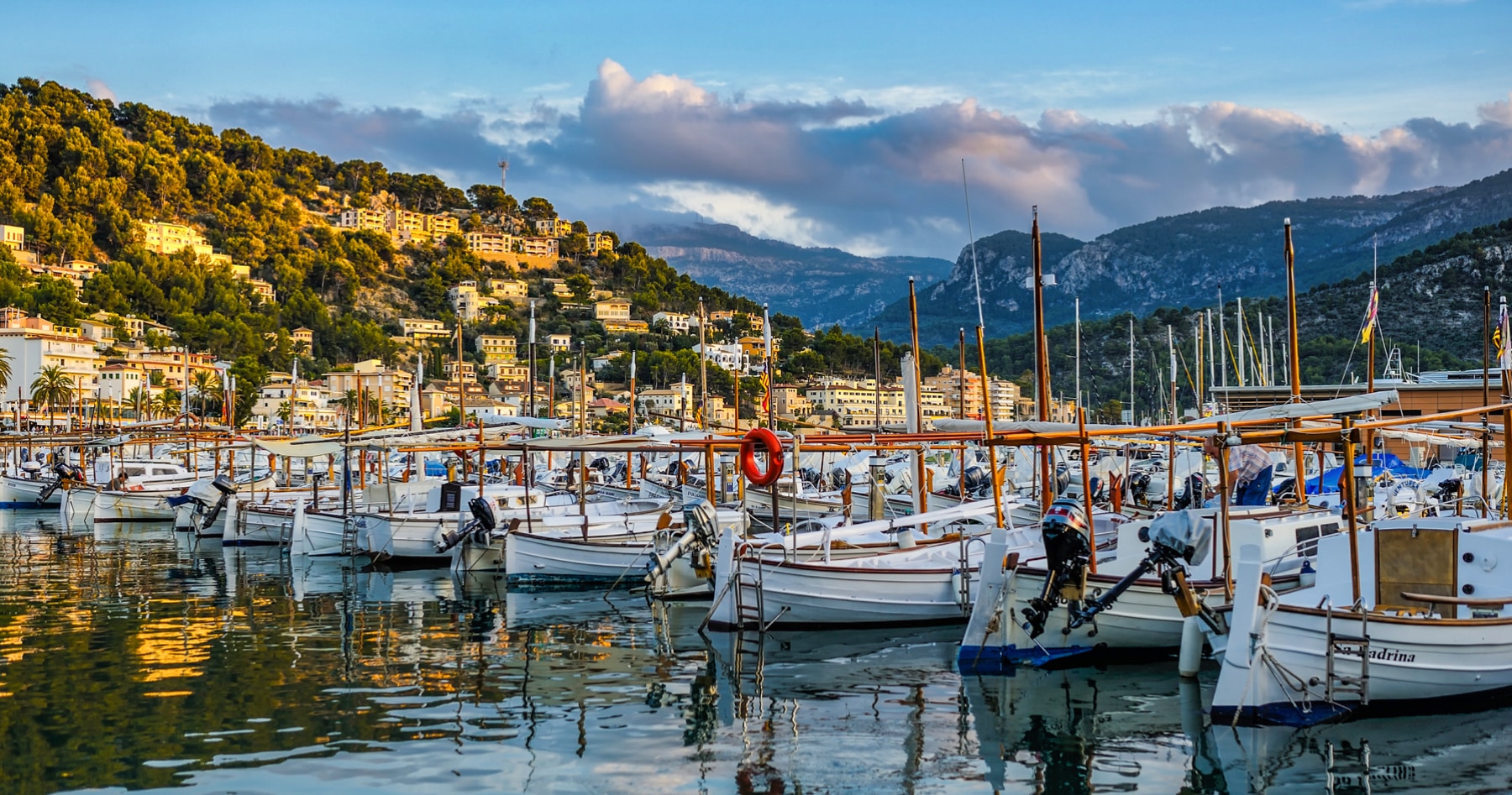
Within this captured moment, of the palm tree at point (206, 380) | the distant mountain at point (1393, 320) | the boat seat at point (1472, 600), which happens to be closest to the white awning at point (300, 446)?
the boat seat at point (1472, 600)

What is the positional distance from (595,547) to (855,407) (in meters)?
130

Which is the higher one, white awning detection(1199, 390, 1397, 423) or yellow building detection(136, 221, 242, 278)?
yellow building detection(136, 221, 242, 278)

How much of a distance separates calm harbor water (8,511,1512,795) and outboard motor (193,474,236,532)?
1529 cm

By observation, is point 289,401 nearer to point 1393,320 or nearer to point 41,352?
point 41,352

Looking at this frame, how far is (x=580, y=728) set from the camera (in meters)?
14.0

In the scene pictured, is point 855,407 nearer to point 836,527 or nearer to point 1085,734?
point 836,527

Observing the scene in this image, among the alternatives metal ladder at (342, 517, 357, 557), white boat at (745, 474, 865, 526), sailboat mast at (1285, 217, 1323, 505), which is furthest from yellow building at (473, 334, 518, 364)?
sailboat mast at (1285, 217, 1323, 505)

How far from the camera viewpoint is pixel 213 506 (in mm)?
38438

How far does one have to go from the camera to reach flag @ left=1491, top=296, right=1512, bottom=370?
75.3 feet

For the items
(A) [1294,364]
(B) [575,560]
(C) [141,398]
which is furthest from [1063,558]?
(C) [141,398]

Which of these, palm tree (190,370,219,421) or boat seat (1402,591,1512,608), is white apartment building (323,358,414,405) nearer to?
palm tree (190,370,219,421)

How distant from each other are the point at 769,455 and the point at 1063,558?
7.84 metres

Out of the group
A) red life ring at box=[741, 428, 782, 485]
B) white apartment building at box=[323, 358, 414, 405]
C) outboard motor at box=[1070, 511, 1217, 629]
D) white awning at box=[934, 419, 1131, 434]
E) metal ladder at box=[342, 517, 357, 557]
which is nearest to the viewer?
outboard motor at box=[1070, 511, 1217, 629]

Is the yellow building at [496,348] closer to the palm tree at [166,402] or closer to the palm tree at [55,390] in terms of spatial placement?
the palm tree at [166,402]
